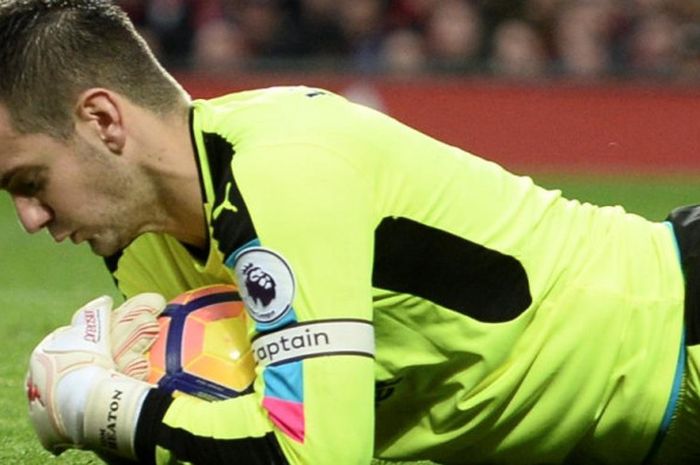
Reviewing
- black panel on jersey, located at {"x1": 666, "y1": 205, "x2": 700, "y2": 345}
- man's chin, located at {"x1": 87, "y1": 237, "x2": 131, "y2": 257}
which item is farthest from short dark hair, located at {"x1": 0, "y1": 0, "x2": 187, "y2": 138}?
black panel on jersey, located at {"x1": 666, "y1": 205, "x2": 700, "y2": 345}

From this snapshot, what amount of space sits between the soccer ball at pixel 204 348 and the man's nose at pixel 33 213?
14.3 inches

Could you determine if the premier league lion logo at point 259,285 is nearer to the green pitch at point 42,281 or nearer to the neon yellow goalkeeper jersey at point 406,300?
the neon yellow goalkeeper jersey at point 406,300

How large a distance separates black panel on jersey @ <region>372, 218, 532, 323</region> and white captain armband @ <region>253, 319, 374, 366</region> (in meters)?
0.22

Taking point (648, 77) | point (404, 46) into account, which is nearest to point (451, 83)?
point (404, 46)

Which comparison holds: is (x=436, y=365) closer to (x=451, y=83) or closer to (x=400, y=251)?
(x=400, y=251)

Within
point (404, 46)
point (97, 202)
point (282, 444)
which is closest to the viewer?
point (282, 444)

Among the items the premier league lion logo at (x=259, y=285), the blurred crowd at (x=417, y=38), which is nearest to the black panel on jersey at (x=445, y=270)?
the premier league lion logo at (x=259, y=285)

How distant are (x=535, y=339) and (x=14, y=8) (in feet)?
3.90

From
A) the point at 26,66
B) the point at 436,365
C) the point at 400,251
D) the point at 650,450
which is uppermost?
the point at 26,66

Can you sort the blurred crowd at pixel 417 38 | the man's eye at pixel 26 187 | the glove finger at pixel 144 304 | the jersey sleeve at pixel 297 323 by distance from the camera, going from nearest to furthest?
1. the jersey sleeve at pixel 297 323
2. the man's eye at pixel 26 187
3. the glove finger at pixel 144 304
4. the blurred crowd at pixel 417 38

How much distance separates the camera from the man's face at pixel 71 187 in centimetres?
327

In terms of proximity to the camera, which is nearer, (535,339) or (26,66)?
(26,66)

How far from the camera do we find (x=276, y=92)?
348cm

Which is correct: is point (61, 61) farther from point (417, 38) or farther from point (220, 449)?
point (417, 38)
